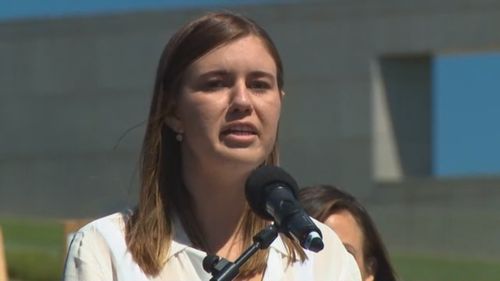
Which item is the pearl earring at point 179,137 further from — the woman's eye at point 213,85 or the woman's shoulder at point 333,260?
the woman's shoulder at point 333,260

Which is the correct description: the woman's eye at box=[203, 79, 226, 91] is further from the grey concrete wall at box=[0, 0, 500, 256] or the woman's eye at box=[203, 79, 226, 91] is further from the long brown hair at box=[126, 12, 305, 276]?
the grey concrete wall at box=[0, 0, 500, 256]

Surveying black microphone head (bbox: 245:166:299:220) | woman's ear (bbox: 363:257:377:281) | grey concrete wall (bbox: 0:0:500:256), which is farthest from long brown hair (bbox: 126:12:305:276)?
grey concrete wall (bbox: 0:0:500:256)

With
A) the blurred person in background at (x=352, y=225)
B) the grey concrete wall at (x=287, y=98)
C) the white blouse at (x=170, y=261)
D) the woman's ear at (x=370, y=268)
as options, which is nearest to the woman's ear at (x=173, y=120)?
the white blouse at (x=170, y=261)

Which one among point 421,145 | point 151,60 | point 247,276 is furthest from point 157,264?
point 151,60

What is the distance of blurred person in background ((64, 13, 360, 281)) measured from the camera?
11.8 feet

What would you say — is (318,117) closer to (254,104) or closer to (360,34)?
(360,34)

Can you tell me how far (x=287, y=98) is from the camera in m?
26.0

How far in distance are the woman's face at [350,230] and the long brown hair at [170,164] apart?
4.92 feet

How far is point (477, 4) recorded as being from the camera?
80.2 feet

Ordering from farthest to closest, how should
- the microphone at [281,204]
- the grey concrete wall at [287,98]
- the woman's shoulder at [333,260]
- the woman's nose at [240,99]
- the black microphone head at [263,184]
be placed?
the grey concrete wall at [287,98], the woman's shoulder at [333,260], the woman's nose at [240,99], the black microphone head at [263,184], the microphone at [281,204]

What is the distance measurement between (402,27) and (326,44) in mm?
1385

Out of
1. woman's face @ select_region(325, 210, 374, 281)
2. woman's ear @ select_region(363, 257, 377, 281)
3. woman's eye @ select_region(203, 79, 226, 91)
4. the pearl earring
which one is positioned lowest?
woman's ear @ select_region(363, 257, 377, 281)

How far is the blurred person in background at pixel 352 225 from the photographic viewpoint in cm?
520

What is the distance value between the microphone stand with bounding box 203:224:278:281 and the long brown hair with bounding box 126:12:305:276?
1.01ft
